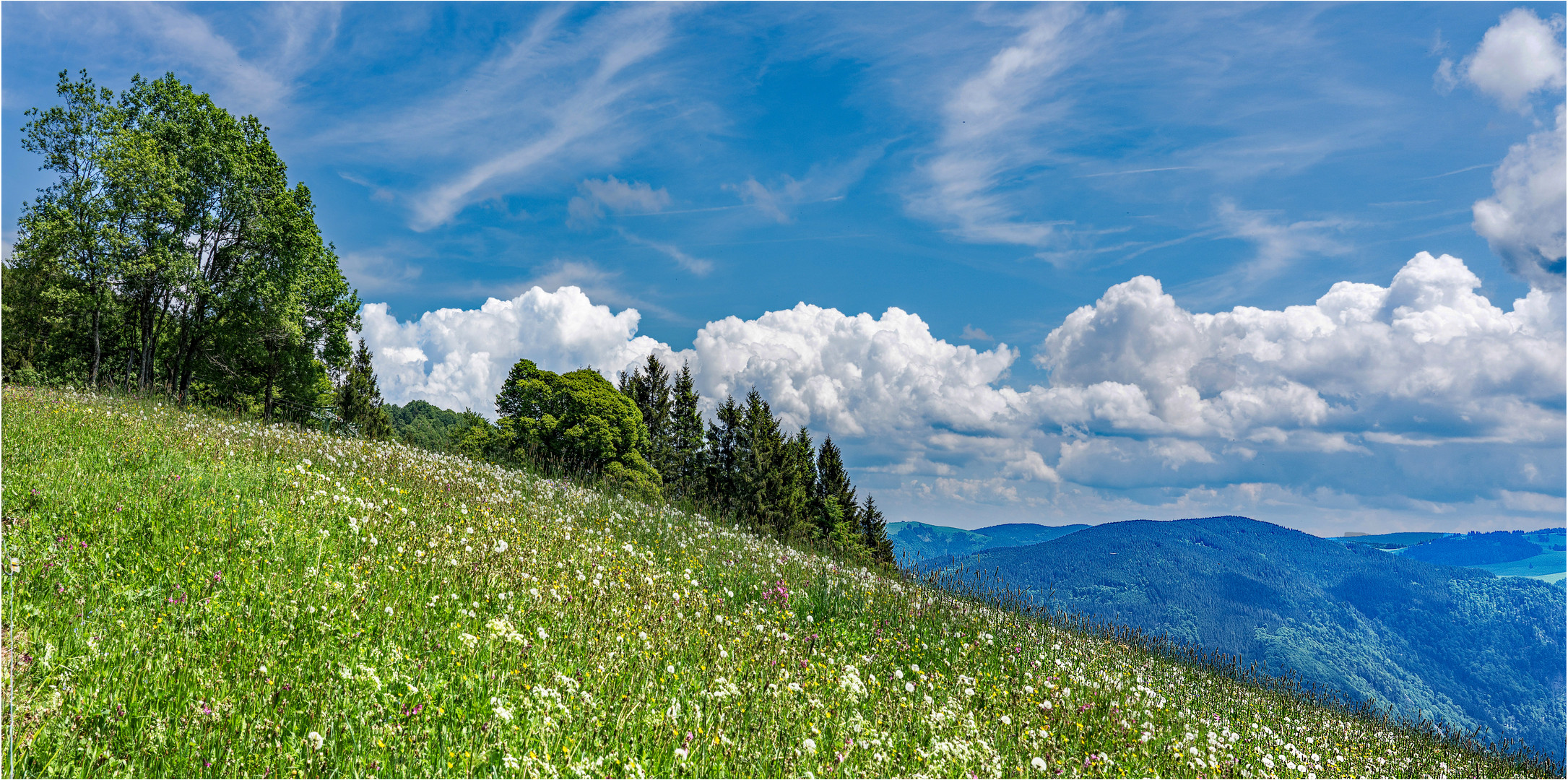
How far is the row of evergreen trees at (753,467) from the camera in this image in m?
41.8

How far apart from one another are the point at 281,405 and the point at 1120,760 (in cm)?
4275

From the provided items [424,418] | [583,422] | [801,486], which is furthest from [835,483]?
[424,418]

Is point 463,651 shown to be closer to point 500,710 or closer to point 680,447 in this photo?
point 500,710

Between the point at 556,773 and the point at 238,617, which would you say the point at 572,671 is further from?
the point at 238,617

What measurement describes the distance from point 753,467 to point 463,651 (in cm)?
3740

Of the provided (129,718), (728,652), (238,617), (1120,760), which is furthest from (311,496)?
(1120,760)

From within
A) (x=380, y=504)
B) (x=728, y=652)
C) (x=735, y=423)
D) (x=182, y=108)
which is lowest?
(x=728, y=652)

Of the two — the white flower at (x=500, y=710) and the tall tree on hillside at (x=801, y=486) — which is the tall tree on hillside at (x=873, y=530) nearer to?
the tall tree on hillside at (x=801, y=486)

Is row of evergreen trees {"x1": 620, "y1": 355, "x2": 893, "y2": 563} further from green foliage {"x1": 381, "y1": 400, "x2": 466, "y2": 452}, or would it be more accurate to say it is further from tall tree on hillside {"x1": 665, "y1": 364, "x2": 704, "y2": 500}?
green foliage {"x1": 381, "y1": 400, "x2": 466, "y2": 452}

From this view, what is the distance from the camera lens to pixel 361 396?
6444cm

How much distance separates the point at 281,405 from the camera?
36656mm

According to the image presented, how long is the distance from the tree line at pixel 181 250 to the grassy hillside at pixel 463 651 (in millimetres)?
15405

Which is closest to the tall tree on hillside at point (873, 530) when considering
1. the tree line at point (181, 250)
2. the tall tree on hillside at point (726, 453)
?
the tall tree on hillside at point (726, 453)

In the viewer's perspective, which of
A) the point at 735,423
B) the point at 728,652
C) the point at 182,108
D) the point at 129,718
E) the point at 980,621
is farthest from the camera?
the point at 735,423
